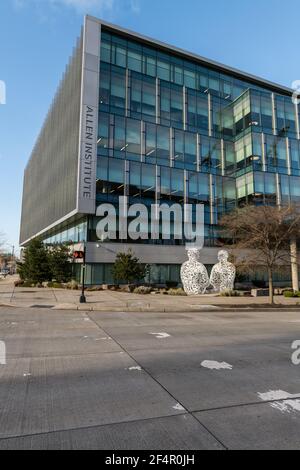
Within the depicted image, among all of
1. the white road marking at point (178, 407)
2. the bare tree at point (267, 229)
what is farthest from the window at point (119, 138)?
the white road marking at point (178, 407)

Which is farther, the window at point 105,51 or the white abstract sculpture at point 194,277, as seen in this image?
the window at point 105,51

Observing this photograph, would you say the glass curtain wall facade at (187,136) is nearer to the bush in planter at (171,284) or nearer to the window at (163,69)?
the window at (163,69)

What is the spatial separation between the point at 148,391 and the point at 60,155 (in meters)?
43.8

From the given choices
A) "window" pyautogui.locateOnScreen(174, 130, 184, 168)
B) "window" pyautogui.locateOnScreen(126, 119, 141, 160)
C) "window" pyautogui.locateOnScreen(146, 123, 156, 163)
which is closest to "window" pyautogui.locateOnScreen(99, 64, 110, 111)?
"window" pyautogui.locateOnScreen(126, 119, 141, 160)

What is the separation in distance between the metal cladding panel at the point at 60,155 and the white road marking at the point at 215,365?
2900 centimetres

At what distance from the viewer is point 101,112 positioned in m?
36.5

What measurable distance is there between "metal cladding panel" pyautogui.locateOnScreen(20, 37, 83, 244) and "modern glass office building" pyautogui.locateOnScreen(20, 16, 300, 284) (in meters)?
0.27

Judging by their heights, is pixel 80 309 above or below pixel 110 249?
below

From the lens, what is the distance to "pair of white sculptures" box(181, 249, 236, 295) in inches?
1125

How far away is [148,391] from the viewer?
539cm

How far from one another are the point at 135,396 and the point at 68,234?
39.1m

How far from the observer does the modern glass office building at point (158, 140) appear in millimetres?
35562
